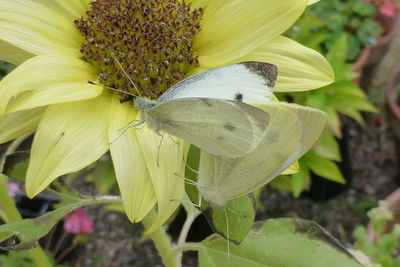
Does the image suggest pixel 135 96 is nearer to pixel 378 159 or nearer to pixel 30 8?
pixel 30 8

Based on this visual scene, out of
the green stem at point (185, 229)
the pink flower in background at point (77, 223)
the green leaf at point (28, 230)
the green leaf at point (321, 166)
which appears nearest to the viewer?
the green leaf at point (28, 230)

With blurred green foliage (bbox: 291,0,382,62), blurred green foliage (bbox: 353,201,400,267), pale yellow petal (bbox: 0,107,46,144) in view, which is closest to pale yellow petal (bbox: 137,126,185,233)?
pale yellow petal (bbox: 0,107,46,144)

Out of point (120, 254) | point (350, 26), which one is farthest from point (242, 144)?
point (350, 26)

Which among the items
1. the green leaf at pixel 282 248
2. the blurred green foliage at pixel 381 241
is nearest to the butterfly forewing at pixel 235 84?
the green leaf at pixel 282 248

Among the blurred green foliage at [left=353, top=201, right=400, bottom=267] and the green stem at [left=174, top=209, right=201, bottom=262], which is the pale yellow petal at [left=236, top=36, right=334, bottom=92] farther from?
the blurred green foliage at [left=353, top=201, right=400, bottom=267]

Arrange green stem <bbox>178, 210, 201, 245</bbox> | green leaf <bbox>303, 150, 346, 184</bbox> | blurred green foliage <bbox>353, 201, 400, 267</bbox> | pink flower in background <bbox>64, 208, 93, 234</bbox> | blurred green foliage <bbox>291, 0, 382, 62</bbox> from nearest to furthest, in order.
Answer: green stem <bbox>178, 210, 201, 245</bbox> < blurred green foliage <bbox>353, 201, 400, 267</bbox> < pink flower in background <bbox>64, 208, 93, 234</bbox> < green leaf <bbox>303, 150, 346, 184</bbox> < blurred green foliage <bbox>291, 0, 382, 62</bbox>

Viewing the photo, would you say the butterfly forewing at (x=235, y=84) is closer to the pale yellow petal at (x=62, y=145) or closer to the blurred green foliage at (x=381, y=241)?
the pale yellow petal at (x=62, y=145)
